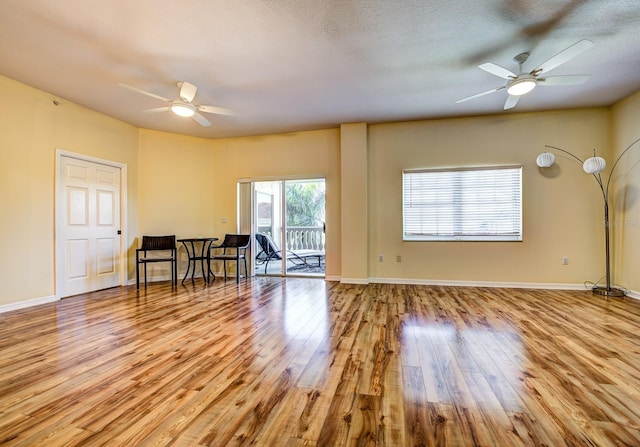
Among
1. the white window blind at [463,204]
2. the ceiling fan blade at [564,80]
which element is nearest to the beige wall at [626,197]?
the white window blind at [463,204]

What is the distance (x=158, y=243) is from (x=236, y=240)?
4.41 feet

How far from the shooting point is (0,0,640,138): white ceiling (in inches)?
95.3

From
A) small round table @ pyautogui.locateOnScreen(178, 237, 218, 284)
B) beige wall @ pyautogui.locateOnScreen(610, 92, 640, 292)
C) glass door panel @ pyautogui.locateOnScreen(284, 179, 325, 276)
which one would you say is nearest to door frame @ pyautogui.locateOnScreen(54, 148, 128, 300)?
small round table @ pyautogui.locateOnScreen(178, 237, 218, 284)

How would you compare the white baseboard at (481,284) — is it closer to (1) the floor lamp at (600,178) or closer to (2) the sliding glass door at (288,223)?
(1) the floor lamp at (600,178)

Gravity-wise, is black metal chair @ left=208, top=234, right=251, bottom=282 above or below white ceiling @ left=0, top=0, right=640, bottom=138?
below

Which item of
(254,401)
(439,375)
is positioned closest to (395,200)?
(439,375)

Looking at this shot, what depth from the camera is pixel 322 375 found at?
197cm

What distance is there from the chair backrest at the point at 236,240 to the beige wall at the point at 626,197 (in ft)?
19.4

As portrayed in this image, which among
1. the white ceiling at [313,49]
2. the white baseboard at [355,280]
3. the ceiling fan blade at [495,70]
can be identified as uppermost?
the white ceiling at [313,49]

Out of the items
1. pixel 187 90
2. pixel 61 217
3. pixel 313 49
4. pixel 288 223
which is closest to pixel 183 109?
pixel 187 90

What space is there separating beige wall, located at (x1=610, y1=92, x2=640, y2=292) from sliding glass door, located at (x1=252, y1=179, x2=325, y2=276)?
4.57 m

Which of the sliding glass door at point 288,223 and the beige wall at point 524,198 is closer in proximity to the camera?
the beige wall at point 524,198

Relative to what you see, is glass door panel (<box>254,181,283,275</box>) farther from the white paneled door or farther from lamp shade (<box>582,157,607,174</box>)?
lamp shade (<box>582,157,607,174</box>)

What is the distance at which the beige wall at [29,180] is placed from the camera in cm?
358
